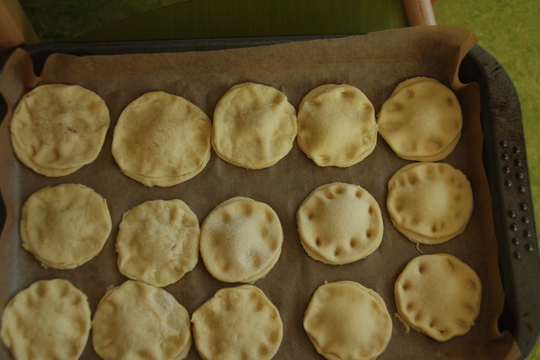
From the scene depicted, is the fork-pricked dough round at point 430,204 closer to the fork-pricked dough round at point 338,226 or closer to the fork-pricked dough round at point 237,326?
the fork-pricked dough round at point 338,226

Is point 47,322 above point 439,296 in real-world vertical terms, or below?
above

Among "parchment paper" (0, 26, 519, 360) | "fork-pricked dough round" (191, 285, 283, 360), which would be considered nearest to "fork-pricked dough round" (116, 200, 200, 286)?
"parchment paper" (0, 26, 519, 360)

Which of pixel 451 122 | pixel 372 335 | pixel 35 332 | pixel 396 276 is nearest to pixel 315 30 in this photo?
pixel 451 122

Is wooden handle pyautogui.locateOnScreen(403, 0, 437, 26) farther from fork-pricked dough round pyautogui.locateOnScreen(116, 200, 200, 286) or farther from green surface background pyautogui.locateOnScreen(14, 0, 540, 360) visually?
fork-pricked dough round pyautogui.locateOnScreen(116, 200, 200, 286)

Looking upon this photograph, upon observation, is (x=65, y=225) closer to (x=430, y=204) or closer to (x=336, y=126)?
(x=336, y=126)

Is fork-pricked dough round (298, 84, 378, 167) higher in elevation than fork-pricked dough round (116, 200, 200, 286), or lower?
higher

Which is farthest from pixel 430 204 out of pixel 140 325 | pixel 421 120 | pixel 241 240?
pixel 140 325

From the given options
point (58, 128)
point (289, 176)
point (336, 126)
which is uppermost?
point (58, 128)
